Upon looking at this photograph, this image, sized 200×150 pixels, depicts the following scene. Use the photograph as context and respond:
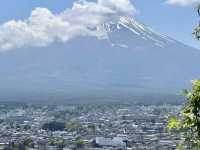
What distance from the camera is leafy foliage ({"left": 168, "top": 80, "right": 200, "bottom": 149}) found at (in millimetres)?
6137

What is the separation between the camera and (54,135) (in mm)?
62562

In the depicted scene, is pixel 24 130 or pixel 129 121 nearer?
pixel 24 130

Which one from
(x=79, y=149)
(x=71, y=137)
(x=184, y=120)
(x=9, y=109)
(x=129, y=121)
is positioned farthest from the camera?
(x=9, y=109)

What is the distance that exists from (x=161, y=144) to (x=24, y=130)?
2000 centimetres

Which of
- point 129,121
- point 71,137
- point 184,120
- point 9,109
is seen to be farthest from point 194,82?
point 9,109

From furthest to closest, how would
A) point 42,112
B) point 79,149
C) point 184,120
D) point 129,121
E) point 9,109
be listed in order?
point 9,109
point 42,112
point 129,121
point 79,149
point 184,120

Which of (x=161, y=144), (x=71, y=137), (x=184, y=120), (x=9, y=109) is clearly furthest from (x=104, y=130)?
(x=184, y=120)

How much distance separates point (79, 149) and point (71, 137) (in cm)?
949

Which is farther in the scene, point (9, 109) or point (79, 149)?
point (9, 109)

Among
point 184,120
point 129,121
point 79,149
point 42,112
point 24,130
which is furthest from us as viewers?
point 42,112

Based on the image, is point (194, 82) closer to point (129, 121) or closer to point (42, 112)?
point (129, 121)

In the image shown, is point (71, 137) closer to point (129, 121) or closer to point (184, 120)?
point (129, 121)

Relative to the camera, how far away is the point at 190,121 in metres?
6.18

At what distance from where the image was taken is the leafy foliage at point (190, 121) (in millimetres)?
6137
